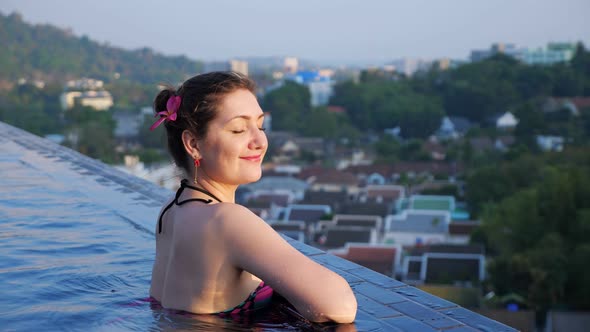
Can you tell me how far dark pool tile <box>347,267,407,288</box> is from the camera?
167 cm

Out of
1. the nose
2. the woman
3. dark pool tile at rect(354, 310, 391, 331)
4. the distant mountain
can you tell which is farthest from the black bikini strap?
the distant mountain

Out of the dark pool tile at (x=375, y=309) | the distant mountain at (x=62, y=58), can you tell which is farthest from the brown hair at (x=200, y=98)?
the distant mountain at (x=62, y=58)

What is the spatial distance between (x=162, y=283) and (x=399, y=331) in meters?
0.48

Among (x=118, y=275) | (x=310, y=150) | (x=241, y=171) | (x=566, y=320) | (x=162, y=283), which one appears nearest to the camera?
(x=241, y=171)

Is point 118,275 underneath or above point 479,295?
above

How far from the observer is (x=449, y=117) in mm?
37312

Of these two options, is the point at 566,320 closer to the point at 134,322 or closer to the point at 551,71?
the point at 134,322

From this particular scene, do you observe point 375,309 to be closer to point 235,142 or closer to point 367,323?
point 367,323

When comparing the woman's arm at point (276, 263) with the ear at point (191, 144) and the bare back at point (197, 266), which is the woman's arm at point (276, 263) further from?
the ear at point (191, 144)

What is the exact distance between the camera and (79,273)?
72.6 inches

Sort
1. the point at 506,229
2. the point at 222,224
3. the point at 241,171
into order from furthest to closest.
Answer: the point at 506,229 < the point at 241,171 < the point at 222,224

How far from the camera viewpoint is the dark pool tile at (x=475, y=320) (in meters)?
1.34

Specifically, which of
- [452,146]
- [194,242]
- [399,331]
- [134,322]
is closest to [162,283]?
[134,322]

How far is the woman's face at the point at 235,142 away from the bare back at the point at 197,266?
0.09m
